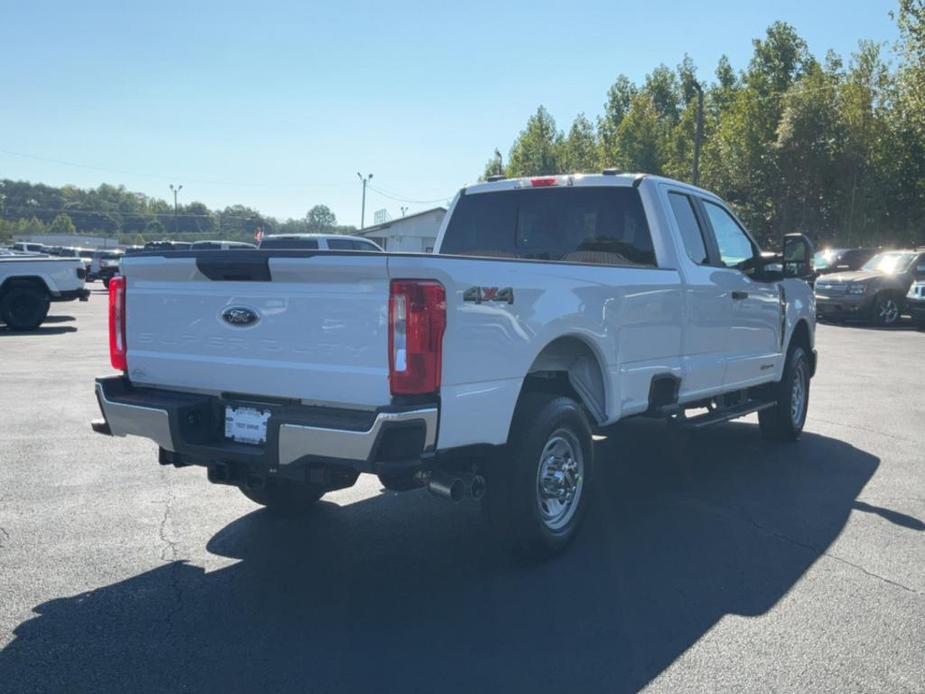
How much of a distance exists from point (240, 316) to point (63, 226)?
14760cm

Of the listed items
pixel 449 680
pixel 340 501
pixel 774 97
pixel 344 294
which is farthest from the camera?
pixel 774 97

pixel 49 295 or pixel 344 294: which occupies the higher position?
pixel 344 294

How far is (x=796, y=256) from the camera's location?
7859 millimetres

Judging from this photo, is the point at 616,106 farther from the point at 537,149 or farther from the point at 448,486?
the point at 448,486

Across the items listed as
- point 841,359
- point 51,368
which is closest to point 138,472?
point 51,368

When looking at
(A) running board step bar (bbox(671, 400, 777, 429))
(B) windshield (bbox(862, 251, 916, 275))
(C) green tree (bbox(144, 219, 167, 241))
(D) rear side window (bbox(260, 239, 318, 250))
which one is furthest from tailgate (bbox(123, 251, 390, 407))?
(C) green tree (bbox(144, 219, 167, 241))

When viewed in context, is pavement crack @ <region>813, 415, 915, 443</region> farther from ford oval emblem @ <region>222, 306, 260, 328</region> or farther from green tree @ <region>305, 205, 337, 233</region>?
green tree @ <region>305, 205, 337, 233</region>

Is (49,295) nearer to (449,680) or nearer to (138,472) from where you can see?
(138,472)

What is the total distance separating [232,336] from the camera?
4.51 m

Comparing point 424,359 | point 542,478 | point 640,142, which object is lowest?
point 542,478

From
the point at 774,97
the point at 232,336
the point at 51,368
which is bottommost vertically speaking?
the point at 51,368

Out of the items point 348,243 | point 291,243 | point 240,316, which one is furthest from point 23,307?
point 240,316

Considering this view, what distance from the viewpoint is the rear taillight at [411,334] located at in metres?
3.98

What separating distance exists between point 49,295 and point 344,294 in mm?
16838
